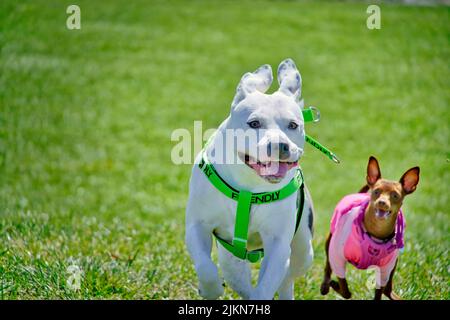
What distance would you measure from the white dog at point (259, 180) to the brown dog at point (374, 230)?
0.64 metres

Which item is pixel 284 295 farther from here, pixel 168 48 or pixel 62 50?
pixel 168 48

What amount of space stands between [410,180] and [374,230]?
382 millimetres

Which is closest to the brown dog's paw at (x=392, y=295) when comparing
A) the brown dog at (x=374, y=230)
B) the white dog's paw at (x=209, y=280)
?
the brown dog at (x=374, y=230)

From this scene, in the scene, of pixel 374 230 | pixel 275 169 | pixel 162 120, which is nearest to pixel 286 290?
pixel 374 230

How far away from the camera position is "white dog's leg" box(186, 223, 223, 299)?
380 centimetres

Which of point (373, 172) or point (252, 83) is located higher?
point (252, 83)

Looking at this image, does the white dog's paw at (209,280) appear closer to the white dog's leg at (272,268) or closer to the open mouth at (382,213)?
the white dog's leg at (272,268)

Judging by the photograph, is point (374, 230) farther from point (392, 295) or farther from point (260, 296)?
point (260, 296)

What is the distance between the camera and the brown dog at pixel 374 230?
4.52 meters

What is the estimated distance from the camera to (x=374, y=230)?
4633 mm
